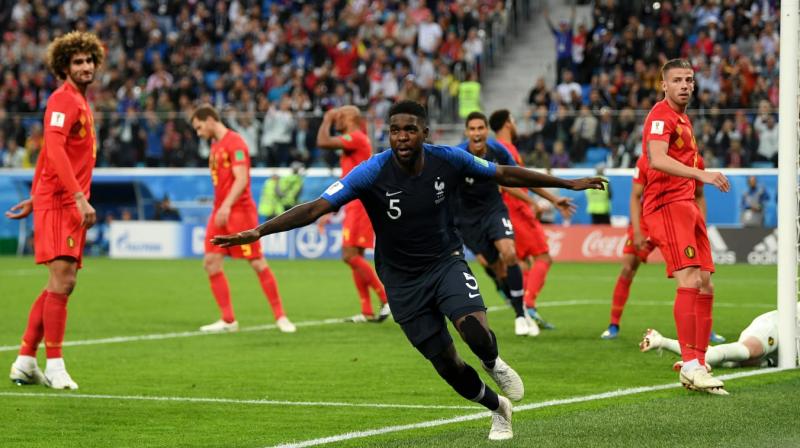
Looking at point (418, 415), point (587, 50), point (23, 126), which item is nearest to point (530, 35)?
point (587, 50)

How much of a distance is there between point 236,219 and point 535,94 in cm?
1736

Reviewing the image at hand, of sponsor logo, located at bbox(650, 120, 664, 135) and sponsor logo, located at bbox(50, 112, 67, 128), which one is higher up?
sponsor logo, located at bbox(50, 112, 67, 128)

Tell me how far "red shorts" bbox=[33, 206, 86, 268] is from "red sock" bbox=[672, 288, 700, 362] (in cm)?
427

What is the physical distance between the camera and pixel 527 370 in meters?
10.6

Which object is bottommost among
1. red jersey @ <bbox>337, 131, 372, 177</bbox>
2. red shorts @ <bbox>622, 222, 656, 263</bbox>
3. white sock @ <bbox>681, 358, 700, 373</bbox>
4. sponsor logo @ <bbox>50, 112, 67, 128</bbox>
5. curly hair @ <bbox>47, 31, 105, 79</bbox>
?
white sock @ <bbox>681, 358, 700, 373</bbox>

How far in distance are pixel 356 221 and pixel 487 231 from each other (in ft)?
7.04

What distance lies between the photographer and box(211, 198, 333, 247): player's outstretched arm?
682 cm

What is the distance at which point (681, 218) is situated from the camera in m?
9.39

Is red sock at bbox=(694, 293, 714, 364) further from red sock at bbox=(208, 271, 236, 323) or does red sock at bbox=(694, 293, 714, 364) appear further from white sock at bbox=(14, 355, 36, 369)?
red sock at bbox=(208, 271, 236, 323)

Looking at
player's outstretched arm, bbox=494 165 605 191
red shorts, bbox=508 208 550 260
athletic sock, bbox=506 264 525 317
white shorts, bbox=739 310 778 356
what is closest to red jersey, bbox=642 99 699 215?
white shorts, bbox=739 310 778 356

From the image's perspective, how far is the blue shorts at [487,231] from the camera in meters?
13.7

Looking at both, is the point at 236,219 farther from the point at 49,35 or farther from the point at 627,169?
the point at 49,35

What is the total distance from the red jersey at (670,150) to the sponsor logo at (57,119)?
412cm

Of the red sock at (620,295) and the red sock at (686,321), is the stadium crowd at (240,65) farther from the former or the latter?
the red sock at (686,321)
